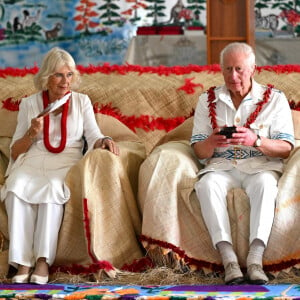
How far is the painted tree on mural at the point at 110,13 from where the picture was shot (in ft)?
31.7

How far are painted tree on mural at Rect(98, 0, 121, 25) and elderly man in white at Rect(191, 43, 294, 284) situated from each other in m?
5.83

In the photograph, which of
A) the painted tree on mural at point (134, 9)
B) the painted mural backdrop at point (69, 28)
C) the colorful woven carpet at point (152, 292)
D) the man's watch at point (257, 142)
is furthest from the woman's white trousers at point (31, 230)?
the painted tree on mural at point (134, 9)

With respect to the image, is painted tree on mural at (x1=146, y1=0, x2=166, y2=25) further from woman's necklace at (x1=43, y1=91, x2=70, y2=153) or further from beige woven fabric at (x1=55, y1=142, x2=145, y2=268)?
beige woven fabric at (x1=55, y1=142, x2=145, y2=268)

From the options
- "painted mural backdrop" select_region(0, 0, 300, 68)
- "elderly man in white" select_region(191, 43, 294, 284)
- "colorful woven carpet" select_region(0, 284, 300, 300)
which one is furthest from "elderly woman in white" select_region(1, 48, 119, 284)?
"painted mural backdrop" select_region(0, 0, 300, 68)

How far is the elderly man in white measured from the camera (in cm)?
349

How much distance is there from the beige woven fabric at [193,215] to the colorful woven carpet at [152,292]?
0.22m

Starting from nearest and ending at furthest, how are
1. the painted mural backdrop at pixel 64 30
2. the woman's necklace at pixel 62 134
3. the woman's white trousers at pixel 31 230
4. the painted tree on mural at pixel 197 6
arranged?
1. the woman's white trousers at pixel 31 230
2. the woman's necklace at pixel 62 134
3. the painted tree on mural at pixel 197 6
4. the painted mural backdrop at pixel 64 30

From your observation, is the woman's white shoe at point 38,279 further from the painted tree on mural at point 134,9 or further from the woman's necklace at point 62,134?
the painted tree on mural at point 134,9

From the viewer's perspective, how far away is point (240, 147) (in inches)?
152

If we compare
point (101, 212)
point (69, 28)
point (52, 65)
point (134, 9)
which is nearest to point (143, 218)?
point (101, 212)

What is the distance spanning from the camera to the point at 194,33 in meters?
7.82

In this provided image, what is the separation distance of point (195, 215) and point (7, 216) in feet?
3.13

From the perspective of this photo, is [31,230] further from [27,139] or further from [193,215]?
[193,215]

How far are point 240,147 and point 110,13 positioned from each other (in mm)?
6151
